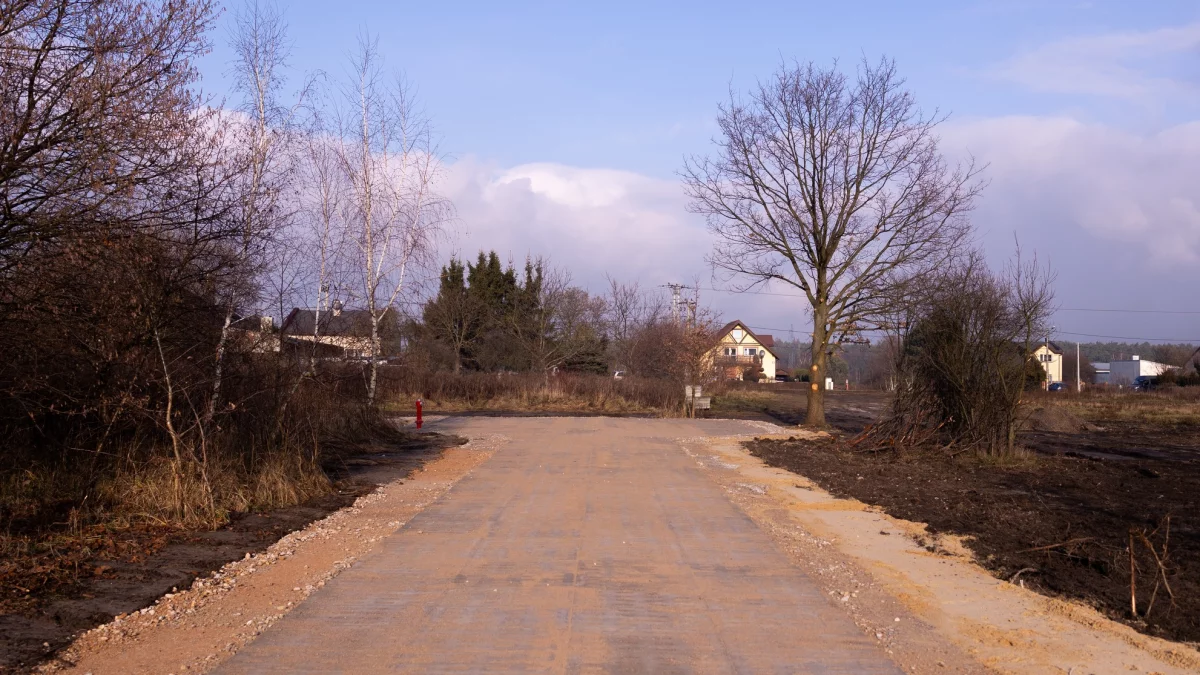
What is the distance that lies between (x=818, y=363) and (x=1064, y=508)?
→ 16.3m

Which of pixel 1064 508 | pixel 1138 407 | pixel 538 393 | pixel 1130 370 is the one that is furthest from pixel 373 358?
pixel 1130 370

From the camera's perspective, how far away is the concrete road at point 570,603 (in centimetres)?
572

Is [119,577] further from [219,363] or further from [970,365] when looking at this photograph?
[970,365]

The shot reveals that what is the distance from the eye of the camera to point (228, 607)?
695 cm

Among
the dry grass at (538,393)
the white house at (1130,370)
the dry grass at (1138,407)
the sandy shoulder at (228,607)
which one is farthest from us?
the white house at (1130,370)

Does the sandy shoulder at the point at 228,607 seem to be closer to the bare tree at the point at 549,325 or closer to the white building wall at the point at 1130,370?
the bare tree at the point at 549,325

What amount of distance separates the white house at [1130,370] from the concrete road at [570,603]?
101835 millimetres

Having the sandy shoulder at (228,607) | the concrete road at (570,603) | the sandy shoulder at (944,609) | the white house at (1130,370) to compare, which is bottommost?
the sandy shoulder at (228,607)

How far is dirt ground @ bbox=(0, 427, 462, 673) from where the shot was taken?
6047 mm

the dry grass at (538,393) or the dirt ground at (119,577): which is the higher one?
the dry grass at (538,393)

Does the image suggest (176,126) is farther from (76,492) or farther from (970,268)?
(970,268)

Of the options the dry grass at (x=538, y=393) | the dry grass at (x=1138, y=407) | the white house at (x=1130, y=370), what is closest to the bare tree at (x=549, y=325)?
the dry grass at (x=538, y=393)

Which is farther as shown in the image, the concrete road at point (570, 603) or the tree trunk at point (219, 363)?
the tree trunk at point (219, 363)

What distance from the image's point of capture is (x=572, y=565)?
332 inches
